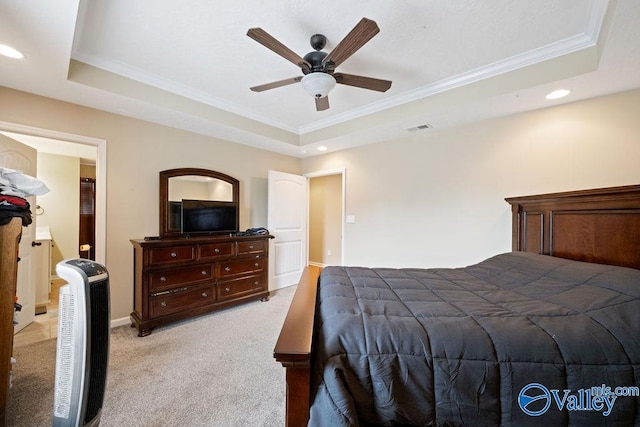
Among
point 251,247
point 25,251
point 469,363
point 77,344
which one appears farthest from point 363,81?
point 25,251

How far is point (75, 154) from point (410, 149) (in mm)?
5590

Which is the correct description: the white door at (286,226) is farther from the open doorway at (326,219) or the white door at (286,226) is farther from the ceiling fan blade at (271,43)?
the ceiling fan blade at (271,43)

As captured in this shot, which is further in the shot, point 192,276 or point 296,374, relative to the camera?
point 192,276

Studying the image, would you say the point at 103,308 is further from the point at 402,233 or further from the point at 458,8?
the point at 402,233

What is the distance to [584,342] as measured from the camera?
3.14 feet

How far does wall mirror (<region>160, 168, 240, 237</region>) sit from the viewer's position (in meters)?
3.04

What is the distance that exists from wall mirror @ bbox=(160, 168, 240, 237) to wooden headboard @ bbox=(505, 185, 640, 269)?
3484mm

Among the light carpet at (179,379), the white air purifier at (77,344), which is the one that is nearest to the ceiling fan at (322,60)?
the white air purifier at (77,344)

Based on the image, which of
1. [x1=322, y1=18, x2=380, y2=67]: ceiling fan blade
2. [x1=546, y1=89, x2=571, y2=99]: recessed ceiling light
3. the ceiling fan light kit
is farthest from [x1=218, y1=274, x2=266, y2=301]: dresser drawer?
[x1=546, y1=89, x2=571, y2=99]: recessed ceiling light

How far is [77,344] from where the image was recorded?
0.96 m

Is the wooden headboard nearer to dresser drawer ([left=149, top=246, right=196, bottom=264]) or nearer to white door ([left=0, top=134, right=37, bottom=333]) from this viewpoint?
dresser drawer ([left=149, top=246, right=196, bottom=264])

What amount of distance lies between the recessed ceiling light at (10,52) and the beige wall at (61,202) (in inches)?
137

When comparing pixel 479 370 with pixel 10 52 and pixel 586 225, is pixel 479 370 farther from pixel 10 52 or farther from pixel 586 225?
pixel 10 52

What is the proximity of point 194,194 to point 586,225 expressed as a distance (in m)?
3.99
